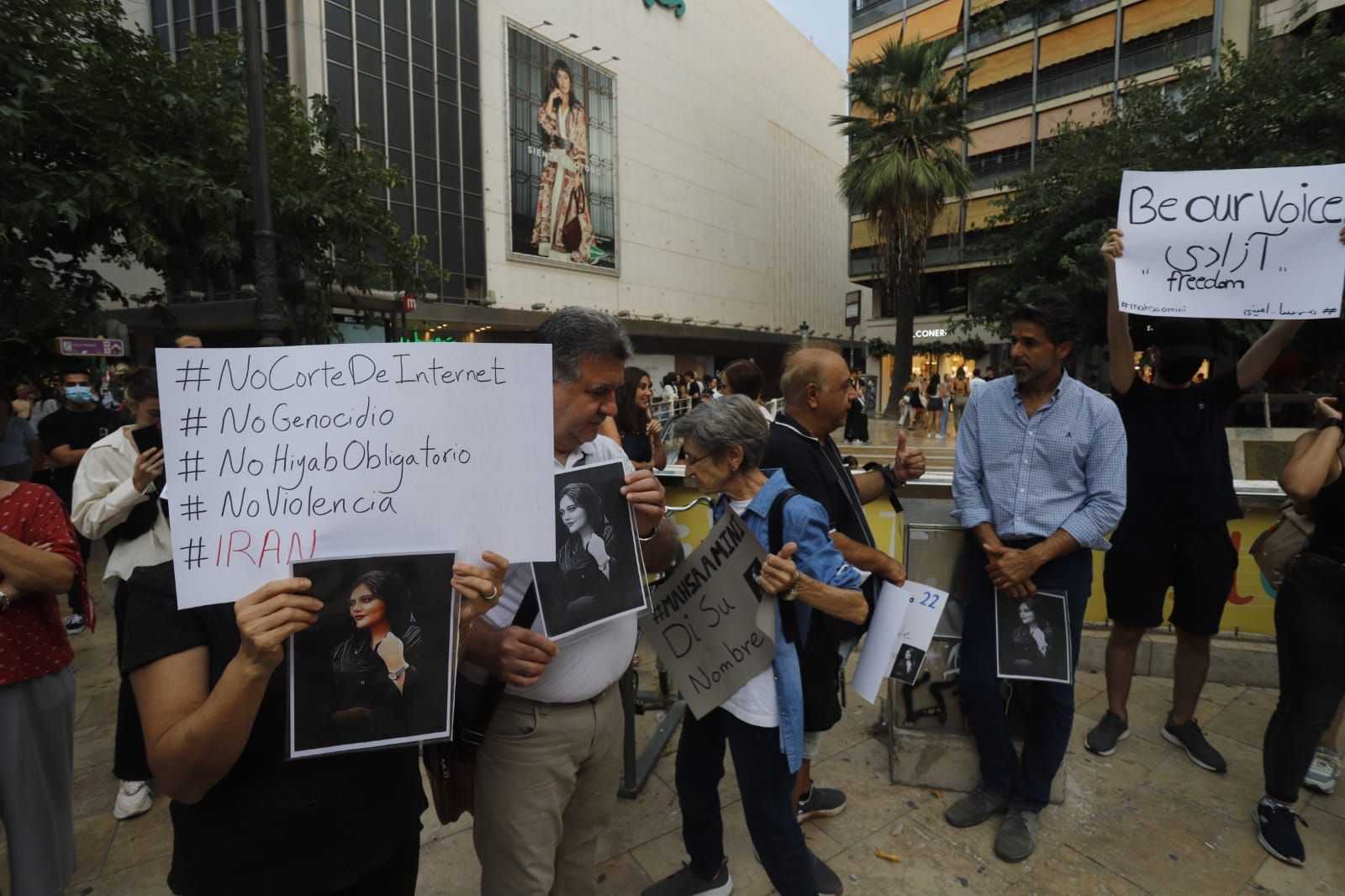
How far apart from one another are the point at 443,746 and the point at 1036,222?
2118 centimetres

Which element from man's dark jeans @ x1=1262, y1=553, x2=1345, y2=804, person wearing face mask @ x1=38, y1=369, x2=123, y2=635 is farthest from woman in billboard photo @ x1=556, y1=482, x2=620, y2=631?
person wearing face mask @ x1=38, y1=369, x2=123, y2=635

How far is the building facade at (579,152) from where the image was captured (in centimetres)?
2328

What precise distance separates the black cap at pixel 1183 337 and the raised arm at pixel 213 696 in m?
3.70

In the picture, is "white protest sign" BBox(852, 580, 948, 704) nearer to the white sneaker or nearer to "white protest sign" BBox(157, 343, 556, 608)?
"white protest sign" BBox(157, 343, 556, 608)

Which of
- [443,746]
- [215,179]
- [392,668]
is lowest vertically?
[443,746]

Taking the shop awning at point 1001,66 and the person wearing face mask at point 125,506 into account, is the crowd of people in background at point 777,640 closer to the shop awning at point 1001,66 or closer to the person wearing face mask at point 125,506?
the person wearing face mask at point 125,506

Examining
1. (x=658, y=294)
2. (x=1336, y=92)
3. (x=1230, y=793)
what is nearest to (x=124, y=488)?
(x=1230, y=793)

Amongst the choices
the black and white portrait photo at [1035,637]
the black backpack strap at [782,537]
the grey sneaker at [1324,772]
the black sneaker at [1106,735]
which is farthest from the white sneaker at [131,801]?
the grey sneaker at [1324,772]

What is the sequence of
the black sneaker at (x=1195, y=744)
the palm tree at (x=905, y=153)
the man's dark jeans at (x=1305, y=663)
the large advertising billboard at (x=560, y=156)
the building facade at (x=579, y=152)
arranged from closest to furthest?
the man's dark jeans at (x=1305, y=663)
the black sneaker at (x=1195, y=744)
the palm tree at (x=905, y=153)
the building facade at (x=579, y=152)
the large advertising billboard at (x=560, y=156)

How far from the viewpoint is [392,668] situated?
1.28 metres

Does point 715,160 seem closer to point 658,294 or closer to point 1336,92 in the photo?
point 658,294

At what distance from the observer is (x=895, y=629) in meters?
2.44

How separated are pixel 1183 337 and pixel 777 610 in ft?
8.44

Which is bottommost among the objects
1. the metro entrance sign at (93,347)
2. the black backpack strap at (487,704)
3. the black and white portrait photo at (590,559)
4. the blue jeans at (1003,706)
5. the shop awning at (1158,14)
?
the blue jeans at (1003,706)
